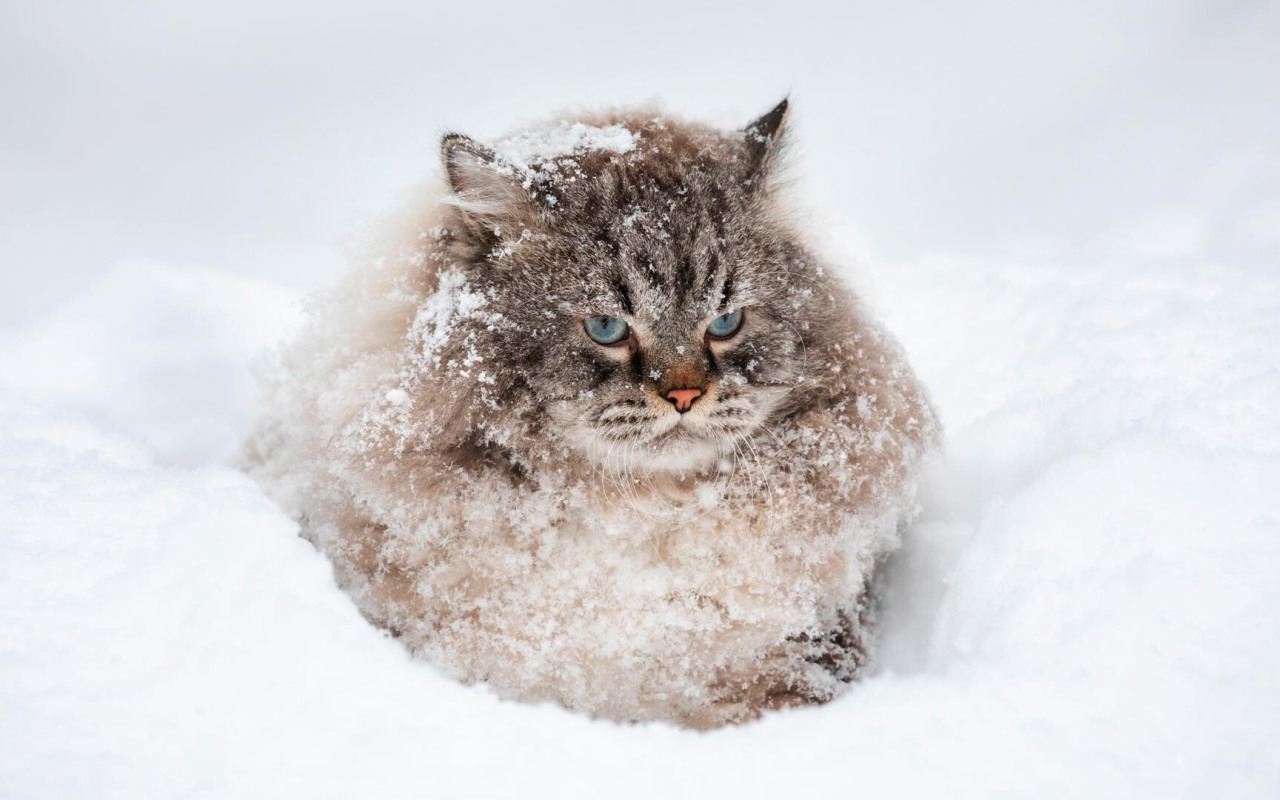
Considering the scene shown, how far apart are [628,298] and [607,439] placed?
36 cm

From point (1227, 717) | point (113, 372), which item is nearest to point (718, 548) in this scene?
point (1227, 717)

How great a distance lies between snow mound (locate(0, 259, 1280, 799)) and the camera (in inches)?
53.6

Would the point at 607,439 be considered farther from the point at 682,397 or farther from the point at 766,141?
the point at 766,141

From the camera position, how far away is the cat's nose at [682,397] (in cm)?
189

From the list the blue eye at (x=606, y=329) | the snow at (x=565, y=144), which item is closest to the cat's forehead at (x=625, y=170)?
the snow at (x=565, y=144)

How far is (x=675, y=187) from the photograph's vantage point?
202 centimetres

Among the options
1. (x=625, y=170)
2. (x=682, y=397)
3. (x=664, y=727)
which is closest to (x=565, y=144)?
(x=625, y=170)

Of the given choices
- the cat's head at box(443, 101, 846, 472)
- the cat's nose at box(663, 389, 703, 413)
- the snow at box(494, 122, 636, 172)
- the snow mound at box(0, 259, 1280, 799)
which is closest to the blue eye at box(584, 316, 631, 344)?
the cat's head at box(443, 101, 846, 472)

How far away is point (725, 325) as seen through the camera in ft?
6.68

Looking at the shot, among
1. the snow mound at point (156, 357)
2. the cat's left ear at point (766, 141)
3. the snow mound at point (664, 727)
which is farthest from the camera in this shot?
the snow mound at point (156, 357)

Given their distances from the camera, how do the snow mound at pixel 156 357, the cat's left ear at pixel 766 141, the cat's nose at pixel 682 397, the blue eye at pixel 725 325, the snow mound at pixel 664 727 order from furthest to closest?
the snow mound at pixel 156 357 → the cat's left ear at pixel 766 141 → the blue eye at pixel 725 325 → the cat's nose at pixel 682 397 → the snow mound at pixel 664 727

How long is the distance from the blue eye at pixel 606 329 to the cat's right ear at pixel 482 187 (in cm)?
34

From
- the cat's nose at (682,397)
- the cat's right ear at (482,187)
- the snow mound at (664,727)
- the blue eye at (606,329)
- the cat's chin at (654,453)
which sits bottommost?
the snow mound at (664,727)

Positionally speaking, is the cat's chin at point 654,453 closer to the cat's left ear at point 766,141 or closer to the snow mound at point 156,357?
the cat's left ear at point 766,141
